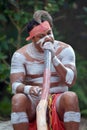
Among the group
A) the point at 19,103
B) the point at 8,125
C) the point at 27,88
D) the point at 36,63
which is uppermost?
the point at 36,63

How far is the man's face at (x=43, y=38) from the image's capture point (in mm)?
4402

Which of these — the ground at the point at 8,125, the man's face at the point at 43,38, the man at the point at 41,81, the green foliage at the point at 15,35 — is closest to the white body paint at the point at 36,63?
the man at the point at 41,81

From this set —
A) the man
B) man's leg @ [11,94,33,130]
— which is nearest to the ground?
the man

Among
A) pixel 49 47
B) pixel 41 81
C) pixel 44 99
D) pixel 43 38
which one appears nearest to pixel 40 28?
pixel 43 38

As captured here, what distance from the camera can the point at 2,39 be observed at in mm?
6730

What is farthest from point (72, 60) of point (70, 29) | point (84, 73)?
point (70, 29)

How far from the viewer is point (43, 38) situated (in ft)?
14.5

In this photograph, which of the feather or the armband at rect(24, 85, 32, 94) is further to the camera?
the feather

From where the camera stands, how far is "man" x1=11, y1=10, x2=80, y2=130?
4297mm

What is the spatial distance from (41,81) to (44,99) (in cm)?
31

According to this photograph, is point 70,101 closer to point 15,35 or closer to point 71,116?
point 71,116

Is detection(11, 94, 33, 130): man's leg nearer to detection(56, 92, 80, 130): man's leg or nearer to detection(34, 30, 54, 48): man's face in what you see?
detection(56, 92, 80, 130): man's leg

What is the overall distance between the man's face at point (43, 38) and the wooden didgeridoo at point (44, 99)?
0.30 ft

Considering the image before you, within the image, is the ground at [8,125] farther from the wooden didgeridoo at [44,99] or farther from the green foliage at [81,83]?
the wooden didgeridoo at [44,99]
